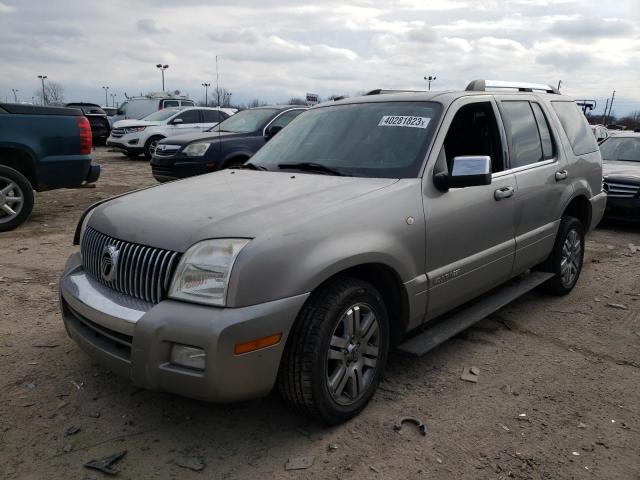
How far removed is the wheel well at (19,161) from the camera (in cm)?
703

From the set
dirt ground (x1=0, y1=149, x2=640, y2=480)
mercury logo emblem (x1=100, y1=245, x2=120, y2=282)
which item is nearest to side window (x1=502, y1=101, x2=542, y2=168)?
dirt ground (x1=0, y1=149, x2=640, y2=480)

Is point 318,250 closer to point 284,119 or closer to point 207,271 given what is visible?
point 207,271

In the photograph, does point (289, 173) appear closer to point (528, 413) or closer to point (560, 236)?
point (528, 413)

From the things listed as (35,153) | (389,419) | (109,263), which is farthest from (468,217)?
(35,153)

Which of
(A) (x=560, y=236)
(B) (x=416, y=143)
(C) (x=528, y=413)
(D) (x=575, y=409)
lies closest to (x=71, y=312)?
(B) (x=416, y=143)

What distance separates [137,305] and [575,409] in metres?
2.42

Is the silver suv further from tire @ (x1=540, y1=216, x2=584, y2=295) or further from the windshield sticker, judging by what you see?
tire @ (x1=540, y1=216, x2=584, y2=295)

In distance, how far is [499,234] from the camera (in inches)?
151

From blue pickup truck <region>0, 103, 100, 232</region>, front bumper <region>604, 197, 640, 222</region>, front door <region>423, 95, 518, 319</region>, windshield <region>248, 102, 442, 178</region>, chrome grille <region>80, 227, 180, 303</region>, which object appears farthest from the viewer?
front bumper <region>604, 197, 640, 222</region>

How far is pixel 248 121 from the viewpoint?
32.4 ft

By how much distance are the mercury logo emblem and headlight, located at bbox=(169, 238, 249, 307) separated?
0.46 meters

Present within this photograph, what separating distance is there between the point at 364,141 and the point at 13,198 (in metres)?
5.38

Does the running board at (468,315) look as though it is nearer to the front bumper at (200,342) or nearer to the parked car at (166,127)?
the front bumper at (200,342)

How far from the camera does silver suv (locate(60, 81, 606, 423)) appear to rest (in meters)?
2.44
